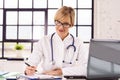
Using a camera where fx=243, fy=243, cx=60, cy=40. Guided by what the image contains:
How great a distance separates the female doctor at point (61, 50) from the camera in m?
1.96

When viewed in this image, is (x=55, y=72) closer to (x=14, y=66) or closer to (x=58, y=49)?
(x=58, y=49)

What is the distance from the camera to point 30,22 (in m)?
5.05

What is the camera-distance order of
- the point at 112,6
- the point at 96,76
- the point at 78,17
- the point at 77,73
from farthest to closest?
the point at 78,17 → the point at 112,6 → the point at 77,73 → the point at 96,76

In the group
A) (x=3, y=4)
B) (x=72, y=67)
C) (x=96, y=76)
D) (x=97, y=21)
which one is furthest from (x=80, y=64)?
(x=3, y=4)

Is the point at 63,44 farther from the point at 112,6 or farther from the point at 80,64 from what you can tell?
the point at 112,6

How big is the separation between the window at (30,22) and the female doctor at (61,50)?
2.89 m

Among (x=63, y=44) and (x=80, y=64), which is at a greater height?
(x=63, y=44)

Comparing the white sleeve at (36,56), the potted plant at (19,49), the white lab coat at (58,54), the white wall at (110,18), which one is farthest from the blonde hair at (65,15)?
the potted plant at (19,49)

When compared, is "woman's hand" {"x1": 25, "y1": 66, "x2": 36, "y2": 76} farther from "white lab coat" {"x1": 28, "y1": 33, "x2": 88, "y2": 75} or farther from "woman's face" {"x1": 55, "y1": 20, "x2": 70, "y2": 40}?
"woman's face" {"x1": 55, "y1": 20, "x2": 70, "y2": 40}

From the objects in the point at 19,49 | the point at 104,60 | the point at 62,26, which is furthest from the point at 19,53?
the point at 104,60

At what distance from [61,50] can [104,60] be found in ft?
2.13

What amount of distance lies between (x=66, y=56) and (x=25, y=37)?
3096mm

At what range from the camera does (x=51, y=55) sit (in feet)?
6.72

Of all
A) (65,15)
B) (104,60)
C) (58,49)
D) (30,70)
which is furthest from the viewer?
(58,49)
